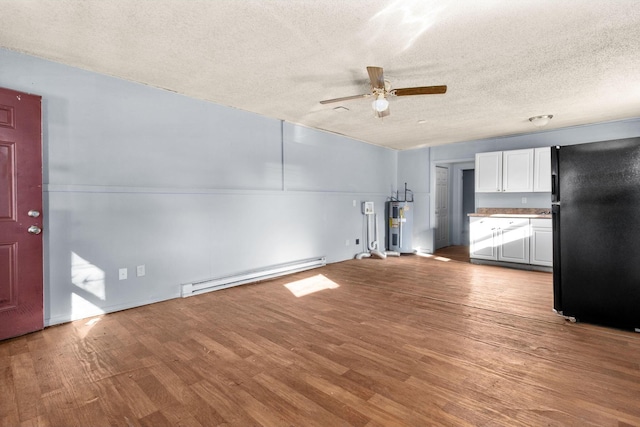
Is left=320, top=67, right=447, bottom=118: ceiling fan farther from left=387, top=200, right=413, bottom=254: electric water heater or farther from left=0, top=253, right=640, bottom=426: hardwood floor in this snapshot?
left=387, top=200, right=413, bottom=254: electric water heater

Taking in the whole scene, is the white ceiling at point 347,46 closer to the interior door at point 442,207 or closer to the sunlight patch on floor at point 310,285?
the sunlight patch on floor at point 310,285

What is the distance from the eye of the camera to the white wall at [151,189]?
9.53 ft

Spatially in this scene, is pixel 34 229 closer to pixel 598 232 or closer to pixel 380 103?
pixel 380 103

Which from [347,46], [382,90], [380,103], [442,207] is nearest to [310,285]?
[380,103]

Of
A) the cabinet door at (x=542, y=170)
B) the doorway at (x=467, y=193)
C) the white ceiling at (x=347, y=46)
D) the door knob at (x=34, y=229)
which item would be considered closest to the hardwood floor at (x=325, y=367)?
the door knob at (x=34, y=229)

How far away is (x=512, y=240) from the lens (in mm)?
5422

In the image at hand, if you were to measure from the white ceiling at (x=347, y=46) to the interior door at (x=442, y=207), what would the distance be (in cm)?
355

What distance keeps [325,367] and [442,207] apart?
656cm

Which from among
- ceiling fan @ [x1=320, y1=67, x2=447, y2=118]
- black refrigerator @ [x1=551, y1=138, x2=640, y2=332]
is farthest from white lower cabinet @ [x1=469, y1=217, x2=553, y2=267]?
ceiling fan @ [x1=320, y1=67, x2=447, y2=118]

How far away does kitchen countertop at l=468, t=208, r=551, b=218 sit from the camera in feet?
17.3

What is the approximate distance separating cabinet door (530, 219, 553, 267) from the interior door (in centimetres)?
247

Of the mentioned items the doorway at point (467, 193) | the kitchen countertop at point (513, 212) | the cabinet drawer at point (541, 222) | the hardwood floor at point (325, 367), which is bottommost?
the hardwood floor at point (325, 367)

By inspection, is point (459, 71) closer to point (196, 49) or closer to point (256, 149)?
point (196, 49)

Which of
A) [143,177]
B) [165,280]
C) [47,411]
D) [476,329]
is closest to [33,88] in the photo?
[143,177]
